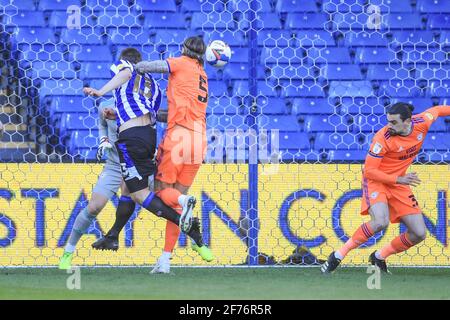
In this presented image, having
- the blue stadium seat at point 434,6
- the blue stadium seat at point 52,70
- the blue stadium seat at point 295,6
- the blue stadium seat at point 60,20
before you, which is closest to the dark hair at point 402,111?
the blue stadium seat at point 295,6

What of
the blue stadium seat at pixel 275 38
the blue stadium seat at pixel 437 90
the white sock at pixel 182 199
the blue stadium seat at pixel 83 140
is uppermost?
the blue stadium seat at pixel 275 38

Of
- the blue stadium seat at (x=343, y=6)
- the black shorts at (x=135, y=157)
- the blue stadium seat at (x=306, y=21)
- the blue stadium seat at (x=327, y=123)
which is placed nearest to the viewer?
the black shorts at (x=135, y=157)

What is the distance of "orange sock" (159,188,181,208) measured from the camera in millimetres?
8227

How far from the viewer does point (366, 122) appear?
10461 millimetres

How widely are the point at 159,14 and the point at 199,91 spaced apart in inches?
Result: 127

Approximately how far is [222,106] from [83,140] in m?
1.46

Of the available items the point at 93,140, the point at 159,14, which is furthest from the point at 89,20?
the point at 93,140

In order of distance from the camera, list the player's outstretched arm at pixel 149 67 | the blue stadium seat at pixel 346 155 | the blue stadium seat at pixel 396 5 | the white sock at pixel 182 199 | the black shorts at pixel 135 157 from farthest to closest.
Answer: the blue stadium seat at pixel 396 5 < the blue stadium seat at pixel 346 155 < the player's outstretched arm at pixel 149 67 < the black shorts at pixel 135 157 < the white sock at pixel 182 199

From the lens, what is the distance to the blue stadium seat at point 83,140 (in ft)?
34.2

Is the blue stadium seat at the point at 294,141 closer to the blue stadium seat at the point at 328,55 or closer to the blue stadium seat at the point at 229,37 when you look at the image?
the blue stadium seat at the point at 328,55

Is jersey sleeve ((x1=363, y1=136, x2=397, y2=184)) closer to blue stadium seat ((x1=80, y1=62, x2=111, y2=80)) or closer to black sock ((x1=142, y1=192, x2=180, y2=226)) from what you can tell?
black sock ((x1=142, y1=192, x2=180, y2=226))

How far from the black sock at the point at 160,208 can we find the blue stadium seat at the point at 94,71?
2959 mm
